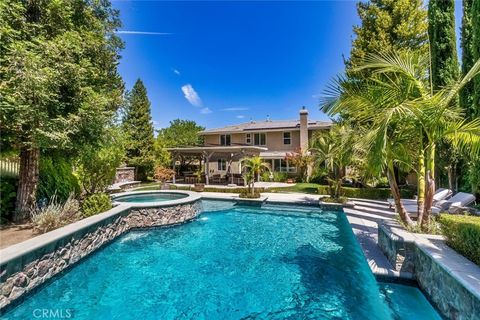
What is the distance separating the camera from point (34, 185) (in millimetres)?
8727

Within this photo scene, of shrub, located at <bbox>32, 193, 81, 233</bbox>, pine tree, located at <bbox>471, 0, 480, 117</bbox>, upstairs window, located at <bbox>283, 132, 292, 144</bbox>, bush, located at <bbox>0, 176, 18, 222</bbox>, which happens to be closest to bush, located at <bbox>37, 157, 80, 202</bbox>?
bush, located at <bbox>0, 176, 18, 222</bbox>

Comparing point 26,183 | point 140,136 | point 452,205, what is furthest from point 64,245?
point 140,136

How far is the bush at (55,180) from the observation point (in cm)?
998

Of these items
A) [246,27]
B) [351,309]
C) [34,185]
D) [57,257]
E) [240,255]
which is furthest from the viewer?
[246,27]

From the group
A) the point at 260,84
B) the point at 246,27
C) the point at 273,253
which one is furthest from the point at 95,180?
the point at 260,84

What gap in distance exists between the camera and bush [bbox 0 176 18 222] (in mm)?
8301

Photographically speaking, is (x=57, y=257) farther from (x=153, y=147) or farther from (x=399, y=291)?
(x=153, y=147)

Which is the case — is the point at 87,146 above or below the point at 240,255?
above

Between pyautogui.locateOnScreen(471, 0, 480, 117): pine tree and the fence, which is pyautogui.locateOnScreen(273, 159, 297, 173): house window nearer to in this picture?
pyautogui.locateOnScreen(471, 0, 480, 117): pine tree

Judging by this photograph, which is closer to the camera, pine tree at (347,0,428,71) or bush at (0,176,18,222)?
bush at (0,176,18,222)

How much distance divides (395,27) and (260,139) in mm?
17365

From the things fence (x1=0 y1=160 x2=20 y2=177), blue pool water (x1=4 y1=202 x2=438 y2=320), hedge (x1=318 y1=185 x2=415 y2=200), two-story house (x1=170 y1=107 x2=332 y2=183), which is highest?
two-story house (x1=170 y1=107 x2=332 y2=183)

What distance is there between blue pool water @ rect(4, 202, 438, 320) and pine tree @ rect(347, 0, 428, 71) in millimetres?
14476

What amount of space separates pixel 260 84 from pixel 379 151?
27556 millimetres
